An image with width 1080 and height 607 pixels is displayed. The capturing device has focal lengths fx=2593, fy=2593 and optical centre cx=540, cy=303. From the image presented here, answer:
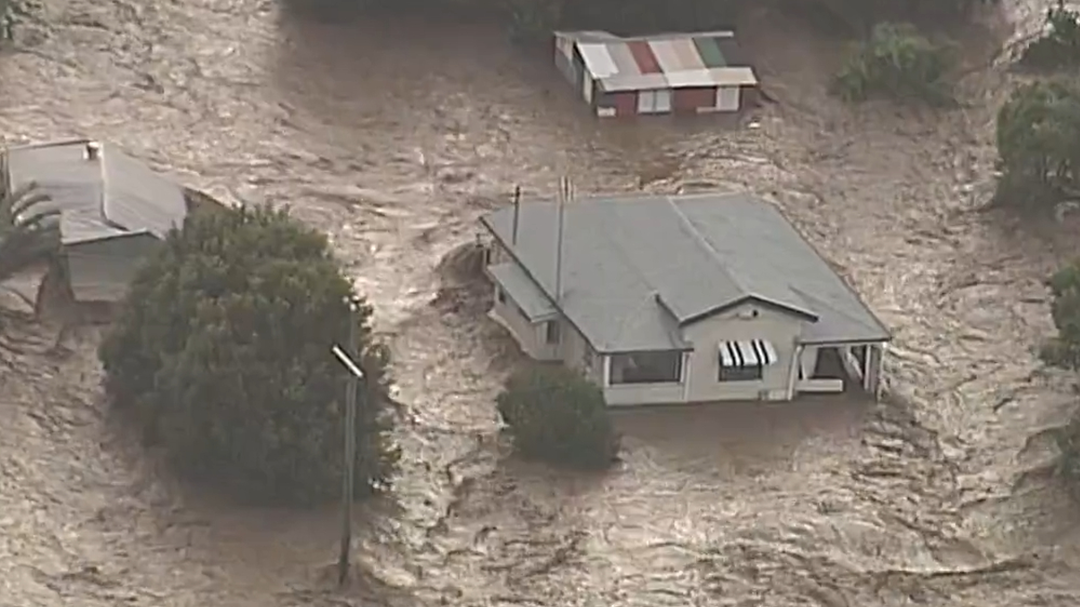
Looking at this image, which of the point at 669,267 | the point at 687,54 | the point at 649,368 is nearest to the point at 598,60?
the point at 687,54

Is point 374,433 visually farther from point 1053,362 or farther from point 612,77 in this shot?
point 612,77

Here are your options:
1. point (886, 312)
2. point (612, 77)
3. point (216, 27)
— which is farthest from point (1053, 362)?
point (216, 27)

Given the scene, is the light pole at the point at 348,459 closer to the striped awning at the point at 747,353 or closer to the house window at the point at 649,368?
the house window at the point at 649,368

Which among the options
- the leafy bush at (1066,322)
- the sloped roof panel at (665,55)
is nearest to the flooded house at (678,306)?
the leafy bush at (1066,322)

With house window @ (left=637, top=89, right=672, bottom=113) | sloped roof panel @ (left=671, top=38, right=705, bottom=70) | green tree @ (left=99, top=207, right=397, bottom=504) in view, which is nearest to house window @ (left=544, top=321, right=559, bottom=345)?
green tree @ (left=99, top=207, right=397, bottom=504)

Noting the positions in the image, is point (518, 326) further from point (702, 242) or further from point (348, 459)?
point (348, 459)

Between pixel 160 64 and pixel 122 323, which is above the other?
pixel 160 64

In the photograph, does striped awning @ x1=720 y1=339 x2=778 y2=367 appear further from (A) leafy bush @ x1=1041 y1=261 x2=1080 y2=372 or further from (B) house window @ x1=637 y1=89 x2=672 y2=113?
(B) house window @ x1=637 y1=89 x2=672 y2=113
